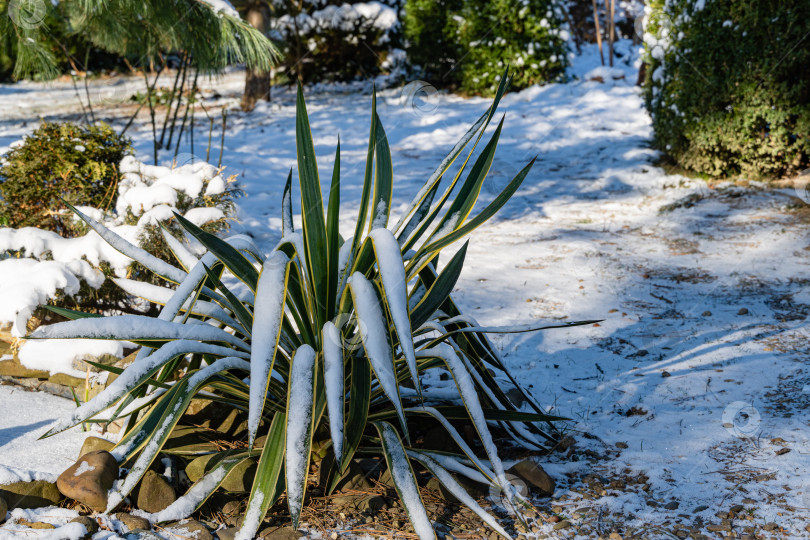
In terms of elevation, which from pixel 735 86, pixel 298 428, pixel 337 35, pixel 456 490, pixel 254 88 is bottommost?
pixel 456 490

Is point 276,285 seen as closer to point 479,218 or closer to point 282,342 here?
point 282,342

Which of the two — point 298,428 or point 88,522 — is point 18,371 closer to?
point 88,522

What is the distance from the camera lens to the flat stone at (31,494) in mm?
1959

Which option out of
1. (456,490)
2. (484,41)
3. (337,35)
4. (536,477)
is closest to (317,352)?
(456,490)

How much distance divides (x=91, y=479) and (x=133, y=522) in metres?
0.19

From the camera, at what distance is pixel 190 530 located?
192 centimetres

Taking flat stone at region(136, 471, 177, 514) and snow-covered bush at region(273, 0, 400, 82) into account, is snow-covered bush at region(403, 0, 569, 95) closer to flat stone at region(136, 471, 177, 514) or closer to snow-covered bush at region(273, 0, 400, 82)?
snow-covered bush at region(273, 0, 400, 82)

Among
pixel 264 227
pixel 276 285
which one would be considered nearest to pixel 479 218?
pixel 276 285

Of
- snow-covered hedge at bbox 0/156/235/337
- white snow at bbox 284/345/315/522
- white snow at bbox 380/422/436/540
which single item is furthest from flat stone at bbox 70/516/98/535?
snow-covered hedge at bbox 0/156/235/337

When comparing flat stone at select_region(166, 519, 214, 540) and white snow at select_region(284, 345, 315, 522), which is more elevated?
white snow at select_region(284, 345, 315, 522)

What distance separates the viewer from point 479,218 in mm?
2033

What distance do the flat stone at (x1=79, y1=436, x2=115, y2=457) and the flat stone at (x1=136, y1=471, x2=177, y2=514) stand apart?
282 millimetres

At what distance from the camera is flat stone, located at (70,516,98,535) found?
189cm

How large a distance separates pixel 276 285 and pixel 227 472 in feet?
2.04
